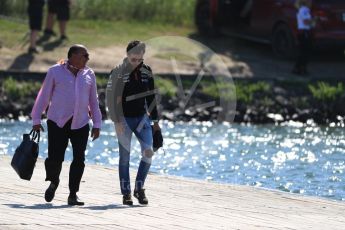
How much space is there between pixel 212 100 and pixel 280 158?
6.10 meters

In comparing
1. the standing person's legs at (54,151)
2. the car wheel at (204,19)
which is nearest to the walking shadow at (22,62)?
the car wheel at (204,19)

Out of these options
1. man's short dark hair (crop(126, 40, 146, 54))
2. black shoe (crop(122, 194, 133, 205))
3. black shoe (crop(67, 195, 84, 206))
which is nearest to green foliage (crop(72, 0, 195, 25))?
man's short dark hair (crop(126, 40, 146, 54))

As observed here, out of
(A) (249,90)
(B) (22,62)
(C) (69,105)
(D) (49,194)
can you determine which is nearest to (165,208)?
(D) (49,194)

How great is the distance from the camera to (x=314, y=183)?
16781mm

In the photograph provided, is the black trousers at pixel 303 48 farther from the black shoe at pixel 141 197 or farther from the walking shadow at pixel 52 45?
the black shoe at pixel 141 197

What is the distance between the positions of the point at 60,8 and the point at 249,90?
4555 mm

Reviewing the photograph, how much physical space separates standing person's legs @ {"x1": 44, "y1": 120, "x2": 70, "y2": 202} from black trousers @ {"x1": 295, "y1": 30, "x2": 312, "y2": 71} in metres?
14.3

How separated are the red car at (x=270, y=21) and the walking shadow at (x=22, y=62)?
5.12 metres

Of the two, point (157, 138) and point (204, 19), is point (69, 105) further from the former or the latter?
point (204, 19)

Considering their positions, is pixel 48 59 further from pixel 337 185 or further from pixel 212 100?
pixel 337 185

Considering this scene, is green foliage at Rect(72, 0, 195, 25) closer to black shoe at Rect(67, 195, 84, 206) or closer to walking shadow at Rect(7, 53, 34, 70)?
walking shadow at Rect(7, 53, 34, 70)

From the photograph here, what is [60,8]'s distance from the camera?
90.7ft

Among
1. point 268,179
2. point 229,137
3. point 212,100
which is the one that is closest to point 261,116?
point 212,100

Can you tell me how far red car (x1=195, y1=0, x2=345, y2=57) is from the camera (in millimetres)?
27047
